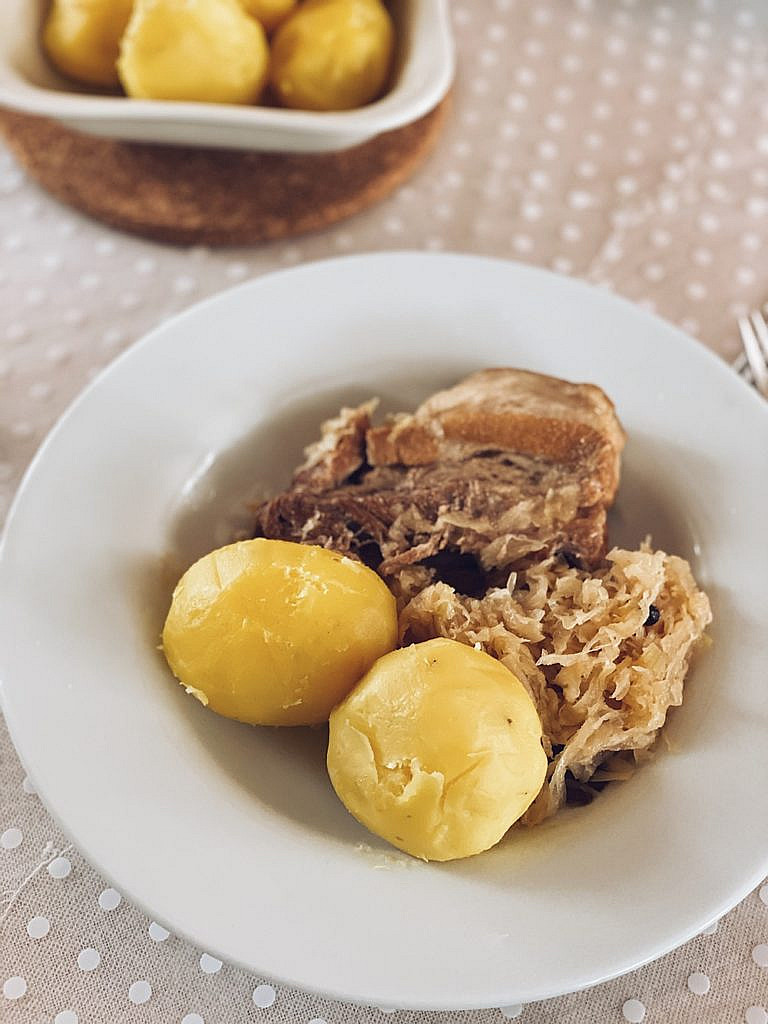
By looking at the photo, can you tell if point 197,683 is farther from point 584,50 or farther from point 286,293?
point 584,50

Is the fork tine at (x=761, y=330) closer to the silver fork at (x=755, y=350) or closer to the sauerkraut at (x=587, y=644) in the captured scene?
the silver fork at (x=755, y=350)

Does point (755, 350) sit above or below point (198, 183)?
below

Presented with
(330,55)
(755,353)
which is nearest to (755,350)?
(755,353)

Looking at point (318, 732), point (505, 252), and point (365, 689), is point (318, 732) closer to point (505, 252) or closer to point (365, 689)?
point (365, 689)

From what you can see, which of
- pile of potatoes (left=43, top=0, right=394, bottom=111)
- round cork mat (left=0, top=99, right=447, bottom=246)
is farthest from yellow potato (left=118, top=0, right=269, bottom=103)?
round cork mat (left=0, top=99, right=447, bottom=246)

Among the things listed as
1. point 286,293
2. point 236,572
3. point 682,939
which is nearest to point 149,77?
point 286,293

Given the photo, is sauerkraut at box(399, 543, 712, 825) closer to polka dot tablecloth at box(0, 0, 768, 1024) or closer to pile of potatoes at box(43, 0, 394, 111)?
polka dot tablecloth at box(0, 0, 768, 1024)

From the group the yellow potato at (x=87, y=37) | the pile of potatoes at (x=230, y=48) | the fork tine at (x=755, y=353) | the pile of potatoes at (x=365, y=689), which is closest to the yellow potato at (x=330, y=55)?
the pile of potatoes at (x=230, y=48)
